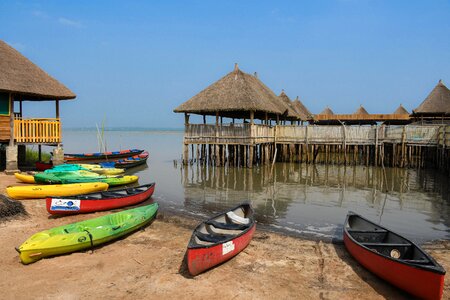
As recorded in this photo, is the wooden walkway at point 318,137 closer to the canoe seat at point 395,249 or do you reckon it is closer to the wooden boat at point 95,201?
the wooden boat at point 95,201

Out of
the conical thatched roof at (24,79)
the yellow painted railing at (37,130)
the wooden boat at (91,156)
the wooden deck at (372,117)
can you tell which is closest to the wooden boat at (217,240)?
the yellow painted railing at (37,130)

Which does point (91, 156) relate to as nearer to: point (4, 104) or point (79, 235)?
point (4, 104)

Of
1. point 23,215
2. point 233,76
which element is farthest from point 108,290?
point 233,76

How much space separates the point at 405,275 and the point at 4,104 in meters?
16.6

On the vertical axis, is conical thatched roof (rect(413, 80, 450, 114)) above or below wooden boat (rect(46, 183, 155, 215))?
above

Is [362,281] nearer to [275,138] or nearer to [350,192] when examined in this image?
[350,192]

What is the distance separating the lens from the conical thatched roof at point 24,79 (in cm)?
1516

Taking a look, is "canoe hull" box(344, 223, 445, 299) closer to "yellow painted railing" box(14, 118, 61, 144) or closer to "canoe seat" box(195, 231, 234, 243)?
"canoe seat" box(195, 231, 234, 243)

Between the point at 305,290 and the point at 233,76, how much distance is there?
715 inches

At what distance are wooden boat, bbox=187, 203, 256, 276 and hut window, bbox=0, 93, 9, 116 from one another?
12.2 metres

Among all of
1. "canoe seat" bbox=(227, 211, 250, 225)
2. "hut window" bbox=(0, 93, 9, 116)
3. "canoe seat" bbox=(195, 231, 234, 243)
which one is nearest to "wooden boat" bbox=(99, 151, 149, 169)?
"hut window" bbox=(0, 93, 9, 116)

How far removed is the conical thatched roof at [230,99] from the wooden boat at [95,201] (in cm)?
920

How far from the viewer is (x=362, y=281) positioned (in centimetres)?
647

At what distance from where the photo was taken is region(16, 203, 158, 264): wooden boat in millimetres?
6793
